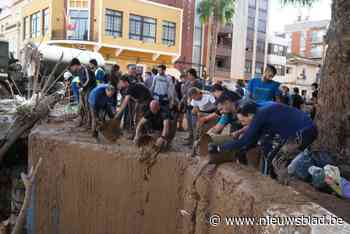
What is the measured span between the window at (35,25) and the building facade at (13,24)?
182cm

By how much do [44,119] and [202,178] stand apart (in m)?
6.38

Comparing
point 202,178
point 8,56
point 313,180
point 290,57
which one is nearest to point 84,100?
point 202,178

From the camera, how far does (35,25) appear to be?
1126 inches

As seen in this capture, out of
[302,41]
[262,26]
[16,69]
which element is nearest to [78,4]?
[16,69]

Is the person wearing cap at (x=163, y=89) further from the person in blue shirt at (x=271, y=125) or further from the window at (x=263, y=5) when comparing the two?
the window at (x=263, y=5)

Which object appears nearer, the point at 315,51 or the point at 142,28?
the point at 142,28

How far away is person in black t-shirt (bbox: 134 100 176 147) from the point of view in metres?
5.64

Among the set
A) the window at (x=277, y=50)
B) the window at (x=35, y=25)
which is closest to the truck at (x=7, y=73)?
the window at (x=35, y=25)

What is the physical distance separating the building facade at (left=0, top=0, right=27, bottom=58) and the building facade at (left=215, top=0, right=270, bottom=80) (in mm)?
17472

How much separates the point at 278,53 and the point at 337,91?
36.7 m

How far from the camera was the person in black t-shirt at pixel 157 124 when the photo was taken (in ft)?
18.5

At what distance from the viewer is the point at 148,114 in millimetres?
5953

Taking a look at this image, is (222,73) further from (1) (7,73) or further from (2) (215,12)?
(1) (7,73)

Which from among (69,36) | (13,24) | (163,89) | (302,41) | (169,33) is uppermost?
(302,41)
